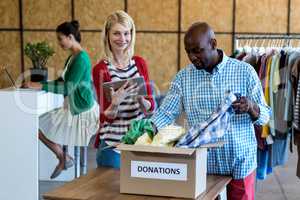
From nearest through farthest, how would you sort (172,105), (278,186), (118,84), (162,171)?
1. (162,171)
2. (172,105)
3. (118,84)
4. (278,186)

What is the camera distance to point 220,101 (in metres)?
2.06

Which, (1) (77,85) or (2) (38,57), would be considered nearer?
(1) (77,85)

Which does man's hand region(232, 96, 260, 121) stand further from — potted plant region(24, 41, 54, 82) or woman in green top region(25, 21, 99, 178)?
potted plant region(24, 41, 54, 82)

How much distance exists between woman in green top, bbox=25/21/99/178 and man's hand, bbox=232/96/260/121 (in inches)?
75.8

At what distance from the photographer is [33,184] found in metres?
3.64

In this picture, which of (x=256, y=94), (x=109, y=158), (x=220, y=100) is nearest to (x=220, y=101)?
(x=220, y=100)

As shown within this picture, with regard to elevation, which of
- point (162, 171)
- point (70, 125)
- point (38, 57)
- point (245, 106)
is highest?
point (38, 57)

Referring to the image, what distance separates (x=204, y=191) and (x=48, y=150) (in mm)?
2970

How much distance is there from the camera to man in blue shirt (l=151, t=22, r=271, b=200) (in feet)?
6.72

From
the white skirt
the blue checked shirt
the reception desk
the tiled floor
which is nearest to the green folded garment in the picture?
the blue checked shirt

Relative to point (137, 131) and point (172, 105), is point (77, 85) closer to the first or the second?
point (172, 105)

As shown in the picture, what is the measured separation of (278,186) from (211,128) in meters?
3.06

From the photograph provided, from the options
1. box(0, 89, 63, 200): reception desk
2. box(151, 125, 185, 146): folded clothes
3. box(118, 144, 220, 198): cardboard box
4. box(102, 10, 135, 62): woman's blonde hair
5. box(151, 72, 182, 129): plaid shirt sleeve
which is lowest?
box(0, 89, 63, 200): reception desk

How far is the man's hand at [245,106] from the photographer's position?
1922 mm
